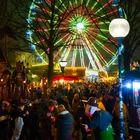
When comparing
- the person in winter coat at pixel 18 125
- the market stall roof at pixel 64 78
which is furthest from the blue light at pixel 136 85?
the market stall roof at pixel 64 78

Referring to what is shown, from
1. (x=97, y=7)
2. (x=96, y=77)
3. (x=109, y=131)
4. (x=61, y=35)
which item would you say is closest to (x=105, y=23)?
(x=97, y=7)

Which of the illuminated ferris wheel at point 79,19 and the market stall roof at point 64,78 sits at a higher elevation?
the illuminated ferris wheel at point 79,19

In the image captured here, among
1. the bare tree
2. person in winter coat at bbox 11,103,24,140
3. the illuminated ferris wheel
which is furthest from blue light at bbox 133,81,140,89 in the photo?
the illuminated ferris wheel

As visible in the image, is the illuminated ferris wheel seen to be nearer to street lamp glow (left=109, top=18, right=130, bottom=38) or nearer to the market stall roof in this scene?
the market stall roof

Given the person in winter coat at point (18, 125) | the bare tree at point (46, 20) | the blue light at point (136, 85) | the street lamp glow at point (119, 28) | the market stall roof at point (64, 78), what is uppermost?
the bare tree at point (46, 20)

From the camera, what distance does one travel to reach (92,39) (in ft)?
112

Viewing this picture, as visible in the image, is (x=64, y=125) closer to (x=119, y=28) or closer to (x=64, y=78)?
(x=119, y=28)

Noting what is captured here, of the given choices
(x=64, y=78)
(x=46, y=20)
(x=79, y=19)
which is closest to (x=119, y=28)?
(x=46, y=20)

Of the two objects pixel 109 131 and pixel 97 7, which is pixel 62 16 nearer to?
pixel 97 7

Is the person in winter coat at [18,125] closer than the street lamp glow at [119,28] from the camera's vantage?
No

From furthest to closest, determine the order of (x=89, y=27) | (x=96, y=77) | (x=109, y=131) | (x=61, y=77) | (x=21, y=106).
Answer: (x=96, y=77) < (x=61, y=77) < (x=89, y=27) < (x=21, y=106) < (x=109, y=131)

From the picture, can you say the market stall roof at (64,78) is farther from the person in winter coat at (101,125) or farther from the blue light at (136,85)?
the person in winter coat at (101,125)

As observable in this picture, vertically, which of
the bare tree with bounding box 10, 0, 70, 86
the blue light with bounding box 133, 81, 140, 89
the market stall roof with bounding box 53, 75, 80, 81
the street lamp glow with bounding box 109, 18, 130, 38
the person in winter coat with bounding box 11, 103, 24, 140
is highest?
the bare tree with bounding box 10, 0, 70, 86

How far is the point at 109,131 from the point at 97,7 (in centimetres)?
2458
